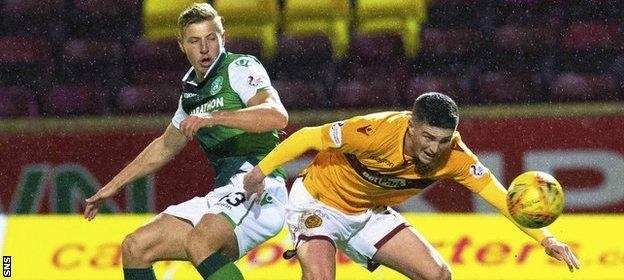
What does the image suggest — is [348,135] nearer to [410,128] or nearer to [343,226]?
[410,128]

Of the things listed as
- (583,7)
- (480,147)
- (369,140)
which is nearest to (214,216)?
(369,140)

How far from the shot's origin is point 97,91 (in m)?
9.90

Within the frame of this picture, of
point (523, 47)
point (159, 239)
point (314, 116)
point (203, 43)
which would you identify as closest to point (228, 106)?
point (203, 43)

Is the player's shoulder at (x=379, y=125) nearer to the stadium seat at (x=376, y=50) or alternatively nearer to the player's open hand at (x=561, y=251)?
the player's open hand at (x=561, y=251)

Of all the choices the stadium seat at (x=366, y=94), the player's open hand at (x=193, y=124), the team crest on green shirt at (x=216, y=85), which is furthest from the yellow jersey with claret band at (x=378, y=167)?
the stadium seat at (x=366, y=94)

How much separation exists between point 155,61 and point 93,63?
1.80ft

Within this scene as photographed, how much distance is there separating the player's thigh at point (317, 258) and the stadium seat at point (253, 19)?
15.8 ft

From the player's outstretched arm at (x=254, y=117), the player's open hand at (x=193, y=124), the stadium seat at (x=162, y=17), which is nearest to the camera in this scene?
the player's open hand at (x=193, y=124)

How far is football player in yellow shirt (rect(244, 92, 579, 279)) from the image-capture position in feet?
15.9

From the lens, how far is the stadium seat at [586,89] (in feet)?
30.1

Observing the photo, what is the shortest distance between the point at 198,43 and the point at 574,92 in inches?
188

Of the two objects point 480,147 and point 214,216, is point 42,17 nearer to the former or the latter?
point 480,147

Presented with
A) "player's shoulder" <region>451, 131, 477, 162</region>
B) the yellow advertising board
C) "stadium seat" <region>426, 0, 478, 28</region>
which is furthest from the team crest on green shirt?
"stadium seat" <region>426, 0, 478, 28</region>

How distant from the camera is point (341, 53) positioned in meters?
9.80
